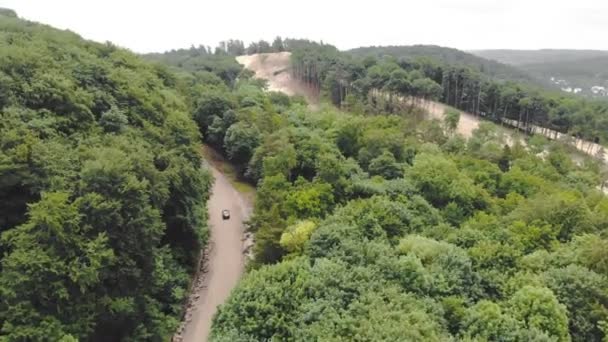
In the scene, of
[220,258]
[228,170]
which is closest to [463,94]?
[228,170]

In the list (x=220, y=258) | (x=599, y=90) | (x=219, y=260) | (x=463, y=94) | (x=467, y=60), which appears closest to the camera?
(x=219, y=260)

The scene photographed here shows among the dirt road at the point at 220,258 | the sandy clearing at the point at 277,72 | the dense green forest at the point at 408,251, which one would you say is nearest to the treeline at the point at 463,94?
the sandy clearing at the point at 277,72

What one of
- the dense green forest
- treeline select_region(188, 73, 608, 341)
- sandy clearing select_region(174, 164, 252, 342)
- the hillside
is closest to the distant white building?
treeline select_region(188, 73, 608, 341)

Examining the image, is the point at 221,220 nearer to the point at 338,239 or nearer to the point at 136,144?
the point at 136,144

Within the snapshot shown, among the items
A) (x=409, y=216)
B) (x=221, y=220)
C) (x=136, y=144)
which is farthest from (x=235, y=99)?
(x=409, y=216)

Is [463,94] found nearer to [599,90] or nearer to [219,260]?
[219,260]

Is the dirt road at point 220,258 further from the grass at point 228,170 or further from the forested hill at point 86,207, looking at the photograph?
the forested hill at point 86,207
